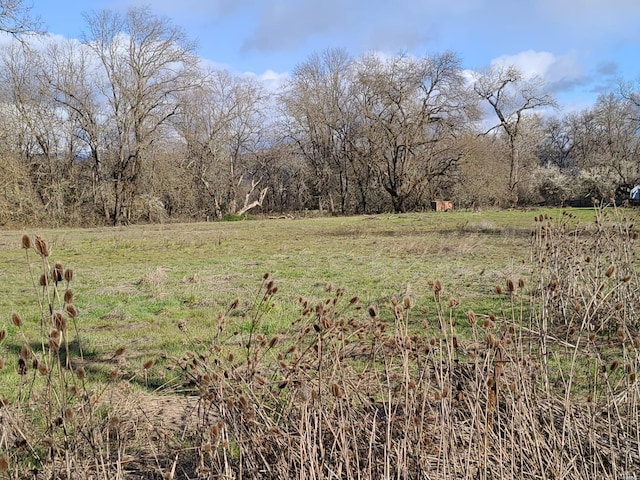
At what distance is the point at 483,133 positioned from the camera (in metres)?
35.6

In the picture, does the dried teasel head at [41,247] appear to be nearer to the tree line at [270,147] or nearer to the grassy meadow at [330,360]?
the grassy meadow at [330,360]

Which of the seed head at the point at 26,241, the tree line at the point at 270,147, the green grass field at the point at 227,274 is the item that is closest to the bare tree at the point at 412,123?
the tree line at the point at 270,147

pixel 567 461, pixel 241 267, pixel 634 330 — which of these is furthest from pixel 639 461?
pixel 241 267

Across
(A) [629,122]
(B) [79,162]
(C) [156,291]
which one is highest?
(A) [629,122]

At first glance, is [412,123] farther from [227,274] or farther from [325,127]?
[227,274]

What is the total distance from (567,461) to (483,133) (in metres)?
35.8

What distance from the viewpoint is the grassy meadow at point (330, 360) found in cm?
213

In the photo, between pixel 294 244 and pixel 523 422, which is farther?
pixel 294 244

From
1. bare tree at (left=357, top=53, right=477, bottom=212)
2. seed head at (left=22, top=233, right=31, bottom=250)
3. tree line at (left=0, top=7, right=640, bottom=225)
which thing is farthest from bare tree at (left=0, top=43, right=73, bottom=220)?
seed head at (left=22, top=233, right=31, bottom=250)

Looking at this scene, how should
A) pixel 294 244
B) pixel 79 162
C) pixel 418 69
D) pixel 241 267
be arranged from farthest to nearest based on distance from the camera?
pixel 418 69 < pixel 79 162 < pixel 294 244 < pixel 241 267

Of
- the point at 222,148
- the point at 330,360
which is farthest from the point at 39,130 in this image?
the point at 330,360

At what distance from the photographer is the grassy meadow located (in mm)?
2127

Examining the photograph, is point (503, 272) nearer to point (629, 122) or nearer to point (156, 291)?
point (156, 291)

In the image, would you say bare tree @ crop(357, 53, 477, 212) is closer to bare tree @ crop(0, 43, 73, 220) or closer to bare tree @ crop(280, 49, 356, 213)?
bare tree @ crop(280, 49, 356, 213)
